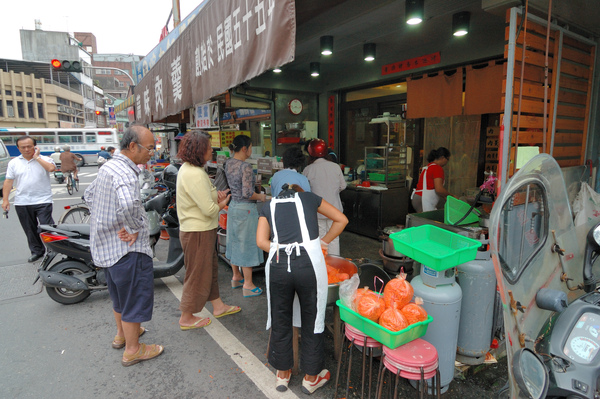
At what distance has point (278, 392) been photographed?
2.70 m

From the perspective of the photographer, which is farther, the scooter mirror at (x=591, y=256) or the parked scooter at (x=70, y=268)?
the parked scooter at (x=70, y=268)

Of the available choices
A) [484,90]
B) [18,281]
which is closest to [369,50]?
[484,90]

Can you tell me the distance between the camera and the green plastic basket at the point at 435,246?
2.34 meters

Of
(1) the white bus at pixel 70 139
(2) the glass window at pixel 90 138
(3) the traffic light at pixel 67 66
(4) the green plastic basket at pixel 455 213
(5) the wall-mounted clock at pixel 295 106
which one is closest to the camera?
(4) the green plastic basket at pixel 455 213

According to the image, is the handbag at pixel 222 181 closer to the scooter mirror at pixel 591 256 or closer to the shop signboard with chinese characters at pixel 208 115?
the scooter mirror at pixel 591 256

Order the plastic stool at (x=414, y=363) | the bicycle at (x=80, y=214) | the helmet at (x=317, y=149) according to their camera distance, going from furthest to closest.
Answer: the bicycle at (x=80, y=214) < the helmet at (x=317, y=149) < the plastic stool at (x=414, y=363)

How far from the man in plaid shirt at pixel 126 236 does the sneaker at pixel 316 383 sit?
1.55 metres

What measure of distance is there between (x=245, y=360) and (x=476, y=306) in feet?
6.93

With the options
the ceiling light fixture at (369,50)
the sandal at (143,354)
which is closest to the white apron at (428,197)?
the ceiling light fixture at (369,50)

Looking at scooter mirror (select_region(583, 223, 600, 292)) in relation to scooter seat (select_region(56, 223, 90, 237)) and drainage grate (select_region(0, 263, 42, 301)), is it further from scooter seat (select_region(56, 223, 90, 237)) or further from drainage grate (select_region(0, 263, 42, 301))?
drainage grate (select_region(0, 263, 42, 301))

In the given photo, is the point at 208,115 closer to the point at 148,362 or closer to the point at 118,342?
the point at 118,342

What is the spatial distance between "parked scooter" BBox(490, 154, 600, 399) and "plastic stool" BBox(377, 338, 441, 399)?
1.39ft

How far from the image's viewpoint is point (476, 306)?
2771 mm

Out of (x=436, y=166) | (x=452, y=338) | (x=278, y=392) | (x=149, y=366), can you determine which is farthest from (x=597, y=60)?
(x=149, y=366)
